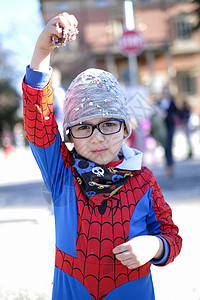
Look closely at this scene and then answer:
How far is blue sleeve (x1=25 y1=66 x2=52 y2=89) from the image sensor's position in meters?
1.18

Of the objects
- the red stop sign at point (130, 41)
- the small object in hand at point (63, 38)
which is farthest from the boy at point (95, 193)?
the red stop sign at point (130, 41)

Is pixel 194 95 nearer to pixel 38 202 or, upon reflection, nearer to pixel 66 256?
pixel 38 202

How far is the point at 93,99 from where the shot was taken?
1.28 m

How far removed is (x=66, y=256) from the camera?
1.28 m

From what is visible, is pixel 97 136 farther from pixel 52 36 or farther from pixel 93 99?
pixel 52 36

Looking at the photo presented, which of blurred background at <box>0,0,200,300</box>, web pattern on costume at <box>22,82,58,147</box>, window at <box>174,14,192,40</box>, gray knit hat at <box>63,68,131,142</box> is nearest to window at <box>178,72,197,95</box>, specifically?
window at <box>174,14,192,40</box>

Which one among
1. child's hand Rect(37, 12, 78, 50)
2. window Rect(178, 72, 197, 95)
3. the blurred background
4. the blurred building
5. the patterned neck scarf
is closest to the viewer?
child's hand Rect(37, 12, 78, 50)

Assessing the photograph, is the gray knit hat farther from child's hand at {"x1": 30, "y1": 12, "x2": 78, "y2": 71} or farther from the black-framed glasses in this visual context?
child's hand at {"x1": 30, "y1": 12, "x2": 78, "y2": 71}

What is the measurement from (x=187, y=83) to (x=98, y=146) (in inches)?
1210

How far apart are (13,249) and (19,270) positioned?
380 mm

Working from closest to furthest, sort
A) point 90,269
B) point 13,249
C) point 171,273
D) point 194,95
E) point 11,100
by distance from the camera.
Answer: point 90,269
point 171,273
point 13,249
point 11,100
point 194,95

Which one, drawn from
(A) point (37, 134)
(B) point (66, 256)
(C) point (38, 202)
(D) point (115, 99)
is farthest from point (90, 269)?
(C) point (38, 202)

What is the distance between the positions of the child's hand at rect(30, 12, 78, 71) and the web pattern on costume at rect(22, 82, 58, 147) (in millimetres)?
78

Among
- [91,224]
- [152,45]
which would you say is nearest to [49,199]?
[91,224]
